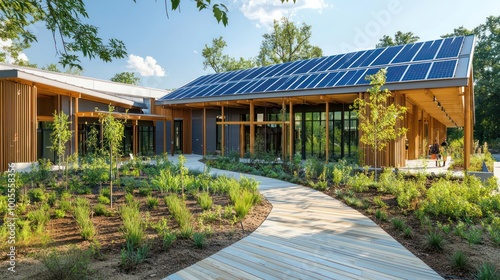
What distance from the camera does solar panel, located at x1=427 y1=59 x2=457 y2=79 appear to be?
1242 cm

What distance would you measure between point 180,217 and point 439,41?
1842 cm

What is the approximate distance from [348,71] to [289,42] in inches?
1002

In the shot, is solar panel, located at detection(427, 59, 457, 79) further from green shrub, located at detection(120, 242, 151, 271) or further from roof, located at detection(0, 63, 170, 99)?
roof, located at detection(0, 63, 170, 99)

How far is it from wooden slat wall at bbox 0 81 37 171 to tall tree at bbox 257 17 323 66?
32187 millimetres

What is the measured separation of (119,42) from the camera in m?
6.67

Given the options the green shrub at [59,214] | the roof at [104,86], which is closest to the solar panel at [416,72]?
the green shrub at [59,214]

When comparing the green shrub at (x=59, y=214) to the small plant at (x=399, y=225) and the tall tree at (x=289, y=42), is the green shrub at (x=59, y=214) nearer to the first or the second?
the small plant at (x=399, y=225)

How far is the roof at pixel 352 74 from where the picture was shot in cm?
1309

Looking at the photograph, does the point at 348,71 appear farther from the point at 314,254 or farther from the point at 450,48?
the point at 314,254

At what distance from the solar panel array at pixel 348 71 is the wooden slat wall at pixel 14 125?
9703 millimetres

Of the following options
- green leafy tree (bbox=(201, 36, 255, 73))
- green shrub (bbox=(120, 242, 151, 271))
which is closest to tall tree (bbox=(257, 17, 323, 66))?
green leafy tree (bbox=(201, 36, 255, 73))

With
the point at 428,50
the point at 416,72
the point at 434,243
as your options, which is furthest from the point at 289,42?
the point at 434,243

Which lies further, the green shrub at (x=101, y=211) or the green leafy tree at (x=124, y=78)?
the green leafy tree at (x=124, y=78)

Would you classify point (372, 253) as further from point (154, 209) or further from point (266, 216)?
point (154, 209)
